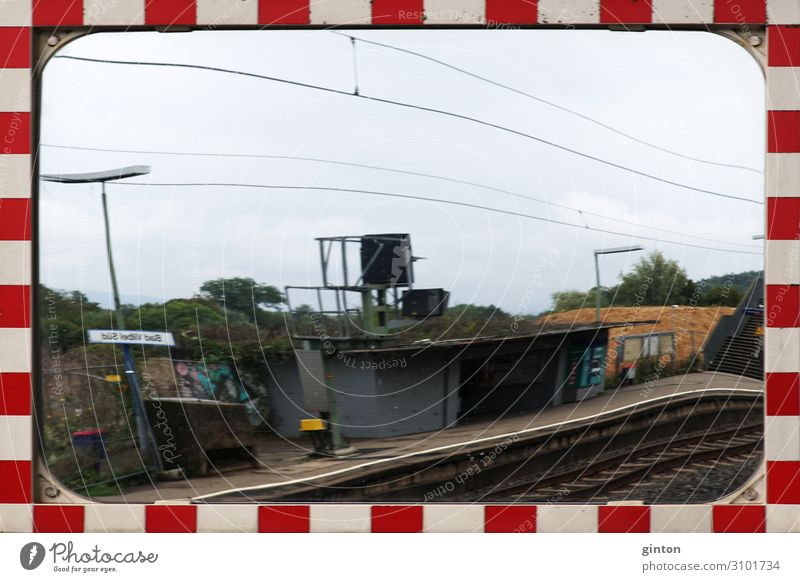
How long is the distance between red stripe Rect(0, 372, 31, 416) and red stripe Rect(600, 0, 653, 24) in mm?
1889

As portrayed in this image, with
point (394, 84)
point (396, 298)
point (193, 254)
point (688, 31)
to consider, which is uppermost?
point (688, 31)

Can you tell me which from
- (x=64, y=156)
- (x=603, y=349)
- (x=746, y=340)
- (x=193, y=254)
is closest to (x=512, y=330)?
(x=603, y=349)

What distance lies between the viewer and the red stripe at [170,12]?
2.03 m

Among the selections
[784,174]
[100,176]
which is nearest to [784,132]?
[784,174]

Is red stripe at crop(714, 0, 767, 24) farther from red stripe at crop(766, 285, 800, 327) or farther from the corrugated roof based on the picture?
the corrugated roof

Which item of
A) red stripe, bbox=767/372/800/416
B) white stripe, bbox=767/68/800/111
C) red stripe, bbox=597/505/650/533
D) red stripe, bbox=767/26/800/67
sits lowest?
red stripe, bbox=597/505/650/533

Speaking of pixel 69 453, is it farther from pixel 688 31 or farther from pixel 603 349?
pixel 688 31

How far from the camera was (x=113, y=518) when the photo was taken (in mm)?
2076

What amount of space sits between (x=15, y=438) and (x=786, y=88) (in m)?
2.34

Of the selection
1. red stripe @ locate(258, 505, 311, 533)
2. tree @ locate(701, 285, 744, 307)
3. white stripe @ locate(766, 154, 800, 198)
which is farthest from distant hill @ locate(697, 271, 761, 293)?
red stripe @ locate(258, 505, 311, 533)

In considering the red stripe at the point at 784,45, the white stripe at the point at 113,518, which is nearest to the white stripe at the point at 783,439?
the red stripe at the point at 784,45

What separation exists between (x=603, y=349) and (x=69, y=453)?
1542mm

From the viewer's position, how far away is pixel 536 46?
2004 mm

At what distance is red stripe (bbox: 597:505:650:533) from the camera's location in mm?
2070
